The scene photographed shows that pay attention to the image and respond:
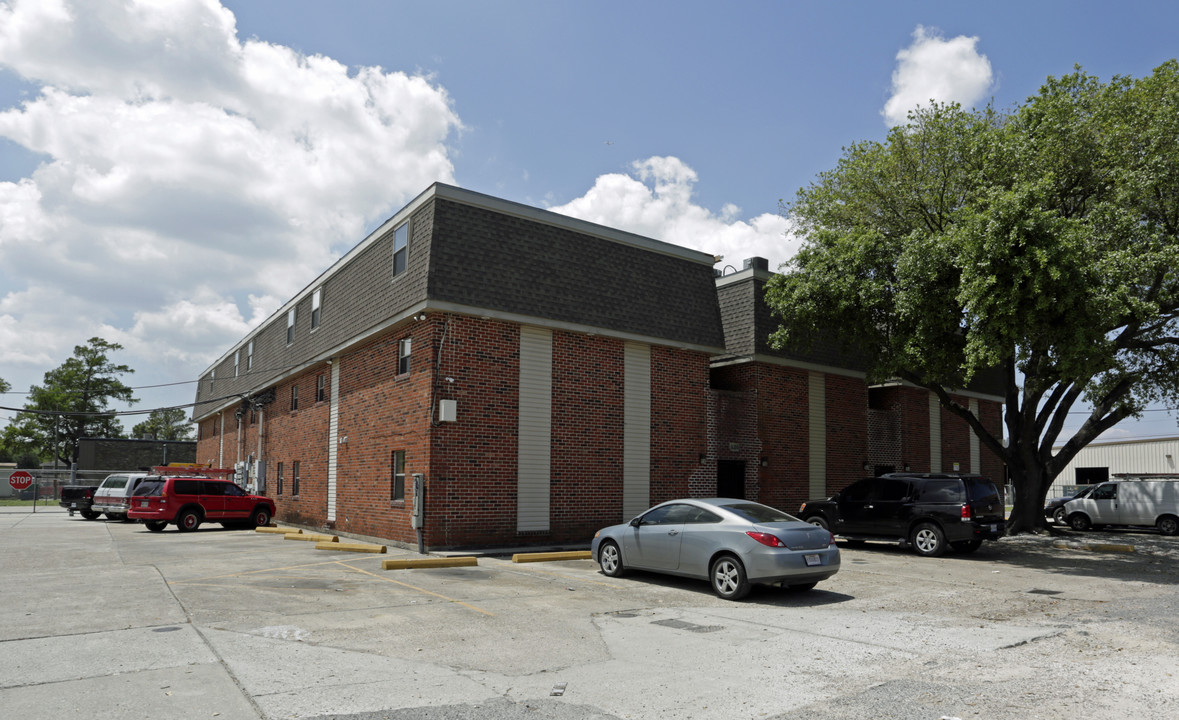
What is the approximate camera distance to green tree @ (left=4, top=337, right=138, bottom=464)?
71438mm

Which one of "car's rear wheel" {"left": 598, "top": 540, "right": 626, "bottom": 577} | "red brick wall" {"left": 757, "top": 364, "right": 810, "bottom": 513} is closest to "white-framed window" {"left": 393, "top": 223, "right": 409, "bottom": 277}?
"car's rear wheel" {"left": 598, "top": 540, "right": 626, "bottom": 577}

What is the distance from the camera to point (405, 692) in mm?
5965

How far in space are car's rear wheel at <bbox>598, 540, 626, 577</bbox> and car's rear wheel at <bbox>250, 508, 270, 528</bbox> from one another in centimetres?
1581

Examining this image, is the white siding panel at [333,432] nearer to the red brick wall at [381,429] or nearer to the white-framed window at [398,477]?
the red brick wall at [381,429]

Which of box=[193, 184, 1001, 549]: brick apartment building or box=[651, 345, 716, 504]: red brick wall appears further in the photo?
box=[651, 345, 716, 504]: red brick wall

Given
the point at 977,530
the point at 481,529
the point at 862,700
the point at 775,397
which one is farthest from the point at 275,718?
the point at 775,397

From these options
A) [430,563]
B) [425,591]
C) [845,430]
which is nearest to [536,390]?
[430,563]

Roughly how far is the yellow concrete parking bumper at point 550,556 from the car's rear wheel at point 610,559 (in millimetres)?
2360

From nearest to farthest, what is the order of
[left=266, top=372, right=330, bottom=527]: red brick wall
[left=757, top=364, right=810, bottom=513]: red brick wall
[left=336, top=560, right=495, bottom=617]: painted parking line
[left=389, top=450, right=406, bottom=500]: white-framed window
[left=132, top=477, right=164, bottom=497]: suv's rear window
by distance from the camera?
[left=336, top=560, right=495, bottom=617]: painted parking line
[left=389, top=450, right=406, bottom=500]: white-framed window
[left=757, top=364, right=810, bottom=513]: red brick wall
[left=132, top=477, right=164, bottom=497]: suv's rear window
[left=266, top=372, right=330, bottom=527]: red brick wall

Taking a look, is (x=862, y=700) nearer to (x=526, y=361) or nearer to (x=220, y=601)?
(x=220, y=601)

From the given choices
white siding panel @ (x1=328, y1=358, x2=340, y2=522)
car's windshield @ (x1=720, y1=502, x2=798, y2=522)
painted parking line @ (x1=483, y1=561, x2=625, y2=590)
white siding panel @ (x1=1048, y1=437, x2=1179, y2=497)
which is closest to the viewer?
car's windshield @ (x1=720, y1=502, x2=798, y2=522)

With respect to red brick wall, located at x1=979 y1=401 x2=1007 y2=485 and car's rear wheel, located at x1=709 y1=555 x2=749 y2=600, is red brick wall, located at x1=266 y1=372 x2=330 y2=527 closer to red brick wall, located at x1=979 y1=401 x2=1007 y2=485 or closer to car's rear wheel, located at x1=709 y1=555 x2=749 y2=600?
car's rear wheel, located at x1=709 y1=555 x2=749 y2=600

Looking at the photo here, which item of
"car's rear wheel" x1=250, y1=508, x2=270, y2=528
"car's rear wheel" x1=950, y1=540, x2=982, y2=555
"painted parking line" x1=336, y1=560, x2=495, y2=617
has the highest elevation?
"painted parking line" x1=336, y1=560, x2=495, y2=617

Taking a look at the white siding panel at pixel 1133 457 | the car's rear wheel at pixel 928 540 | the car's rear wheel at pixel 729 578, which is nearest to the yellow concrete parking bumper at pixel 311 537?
the car's rear wheel at pixel 729 578
